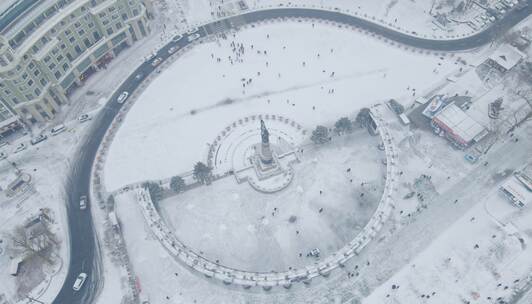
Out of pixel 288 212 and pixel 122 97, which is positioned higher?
pixel 122 97

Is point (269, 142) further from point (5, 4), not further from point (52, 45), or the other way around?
point (5, 4)

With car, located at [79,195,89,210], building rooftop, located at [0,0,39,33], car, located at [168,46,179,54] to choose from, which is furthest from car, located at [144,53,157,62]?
car, located at [79,195,89,210]

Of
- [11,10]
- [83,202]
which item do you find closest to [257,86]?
[83,202]

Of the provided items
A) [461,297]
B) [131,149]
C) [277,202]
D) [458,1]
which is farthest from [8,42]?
[458,1]

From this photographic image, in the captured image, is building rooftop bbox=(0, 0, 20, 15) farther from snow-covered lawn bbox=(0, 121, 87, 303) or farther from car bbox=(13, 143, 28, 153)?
car bbox=(13, 143, 28, 153)

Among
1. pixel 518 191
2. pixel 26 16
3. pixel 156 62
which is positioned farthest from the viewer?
pixel 156 62

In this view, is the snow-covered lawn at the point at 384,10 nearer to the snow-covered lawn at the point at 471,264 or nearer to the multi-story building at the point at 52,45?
the multi-story building at the point at 52,45
